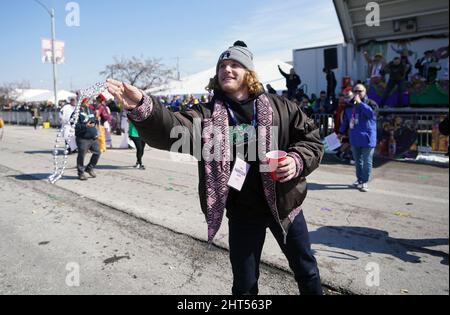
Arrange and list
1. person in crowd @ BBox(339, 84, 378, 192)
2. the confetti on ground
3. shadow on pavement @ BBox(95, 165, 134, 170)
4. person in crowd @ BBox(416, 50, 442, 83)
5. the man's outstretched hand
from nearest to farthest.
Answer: the man's outstretched hand → the confetti on ground → person in crowd @ BBox(339, 84, 378, 192) → shadow on pavement @ BBox(95, 165, 134, 170) → person in crowd @ BBox(416, 50, 442, 83)

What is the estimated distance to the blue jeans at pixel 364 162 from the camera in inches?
266

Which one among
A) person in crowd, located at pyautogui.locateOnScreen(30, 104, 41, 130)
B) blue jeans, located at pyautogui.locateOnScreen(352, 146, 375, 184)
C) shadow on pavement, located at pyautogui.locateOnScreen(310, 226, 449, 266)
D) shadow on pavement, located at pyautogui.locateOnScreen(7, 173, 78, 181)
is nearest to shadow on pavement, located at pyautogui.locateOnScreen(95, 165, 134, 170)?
shadow on pavement, located at pyautogui.locateOnScreen(7, 173, 78, 181)

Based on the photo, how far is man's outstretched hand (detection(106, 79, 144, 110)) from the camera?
185 cm

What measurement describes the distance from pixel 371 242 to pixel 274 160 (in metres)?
2.90

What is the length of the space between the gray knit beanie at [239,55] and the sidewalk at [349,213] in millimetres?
2147

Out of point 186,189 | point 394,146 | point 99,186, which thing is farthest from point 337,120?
point 99,186

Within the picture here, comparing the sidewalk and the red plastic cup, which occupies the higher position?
the red plastic cup

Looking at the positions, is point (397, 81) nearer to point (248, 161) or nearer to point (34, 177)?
point (34, 177)

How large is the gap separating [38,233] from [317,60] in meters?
12.9

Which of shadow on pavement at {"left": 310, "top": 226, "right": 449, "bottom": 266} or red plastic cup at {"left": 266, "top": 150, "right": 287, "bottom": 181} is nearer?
red plastic cup at {"left": 266, "top": 150, "right": 287, "bottom": 181}

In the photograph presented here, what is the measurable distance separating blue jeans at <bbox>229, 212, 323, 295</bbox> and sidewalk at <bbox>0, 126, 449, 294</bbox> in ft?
3.36

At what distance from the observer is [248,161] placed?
2318 mm

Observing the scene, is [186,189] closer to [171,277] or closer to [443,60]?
[171,277]

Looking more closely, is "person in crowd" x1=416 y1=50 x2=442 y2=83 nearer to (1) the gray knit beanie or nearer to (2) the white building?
(2) the white building
